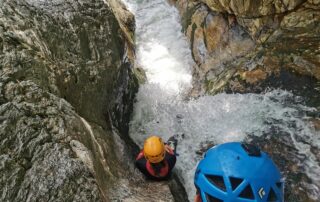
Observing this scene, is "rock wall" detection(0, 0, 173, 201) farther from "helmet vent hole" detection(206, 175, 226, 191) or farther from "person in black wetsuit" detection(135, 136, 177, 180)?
"helmet vent hole" detection(206, 175, 226, 191)

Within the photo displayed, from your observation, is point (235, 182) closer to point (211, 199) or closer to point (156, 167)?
point (211, 199)

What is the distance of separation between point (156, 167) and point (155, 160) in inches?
4.5

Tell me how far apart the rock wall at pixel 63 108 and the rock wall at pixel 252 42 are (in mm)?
3315

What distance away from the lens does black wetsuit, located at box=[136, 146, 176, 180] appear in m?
5.85

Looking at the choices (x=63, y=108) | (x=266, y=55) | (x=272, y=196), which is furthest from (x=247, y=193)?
(x=266, y=55)

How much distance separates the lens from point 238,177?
334 cm

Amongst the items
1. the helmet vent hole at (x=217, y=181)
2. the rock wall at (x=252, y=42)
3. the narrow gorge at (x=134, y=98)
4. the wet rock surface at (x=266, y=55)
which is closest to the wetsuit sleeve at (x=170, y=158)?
the narrow gorge at (x=134, y=98)

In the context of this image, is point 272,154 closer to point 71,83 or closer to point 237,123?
point 237,123

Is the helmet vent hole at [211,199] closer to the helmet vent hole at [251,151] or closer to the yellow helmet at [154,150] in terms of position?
the helmet vent hole at [251,151]

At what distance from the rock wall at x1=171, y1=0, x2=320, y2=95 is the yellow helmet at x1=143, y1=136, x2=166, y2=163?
3574 millimetres

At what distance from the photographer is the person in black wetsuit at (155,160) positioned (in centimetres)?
573

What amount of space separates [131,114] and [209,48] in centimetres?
468

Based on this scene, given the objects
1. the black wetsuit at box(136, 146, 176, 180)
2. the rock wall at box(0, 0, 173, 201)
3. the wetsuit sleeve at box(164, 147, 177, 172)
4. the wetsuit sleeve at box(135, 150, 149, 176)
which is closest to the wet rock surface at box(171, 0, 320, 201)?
the wetsuit sleeve at box(164, 147, 177, 172)

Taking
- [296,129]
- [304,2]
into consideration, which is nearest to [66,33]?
[296,129]
